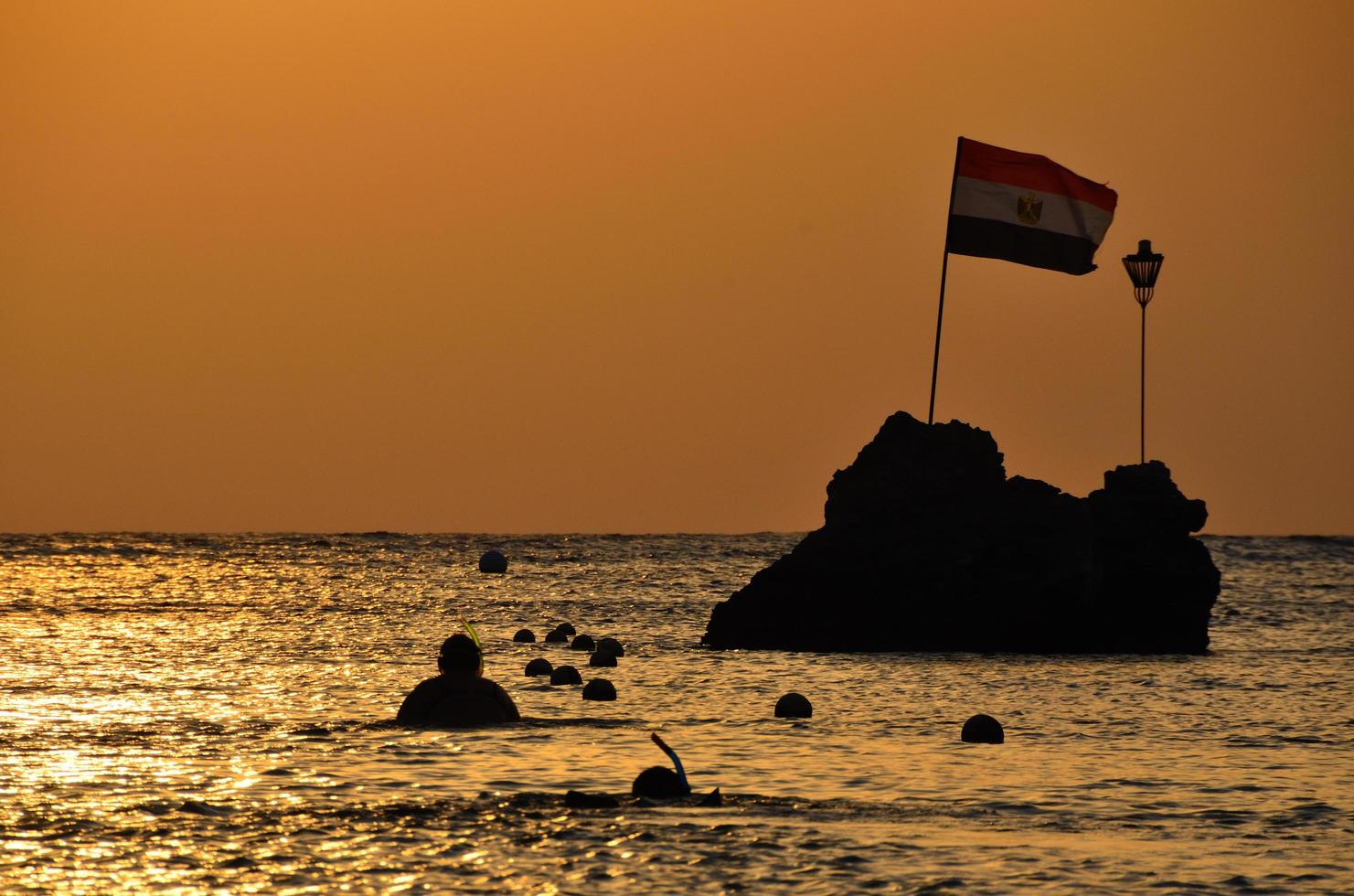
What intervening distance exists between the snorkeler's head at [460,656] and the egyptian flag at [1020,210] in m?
19.6

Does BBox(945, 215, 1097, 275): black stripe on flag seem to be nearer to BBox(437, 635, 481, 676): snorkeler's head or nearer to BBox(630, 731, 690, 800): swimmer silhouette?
BBox(437, 635, 481, 676): snorkeler's head

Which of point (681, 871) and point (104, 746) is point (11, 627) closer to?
point (104, 746)

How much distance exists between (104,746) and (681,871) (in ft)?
34.7

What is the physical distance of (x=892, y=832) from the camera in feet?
59.3

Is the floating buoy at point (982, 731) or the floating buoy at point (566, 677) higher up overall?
the floating buoy at point (982, 731)

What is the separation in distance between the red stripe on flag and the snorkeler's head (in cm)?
2013

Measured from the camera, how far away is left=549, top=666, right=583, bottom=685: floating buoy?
34750 mm

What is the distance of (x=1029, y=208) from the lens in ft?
137

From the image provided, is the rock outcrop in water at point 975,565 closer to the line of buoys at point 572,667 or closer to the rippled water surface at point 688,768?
the rippled water surface at point 688,768

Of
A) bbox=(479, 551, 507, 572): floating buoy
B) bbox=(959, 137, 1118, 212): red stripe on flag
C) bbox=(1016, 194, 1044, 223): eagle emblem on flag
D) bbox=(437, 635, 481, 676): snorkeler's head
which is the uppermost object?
bbox=(959, 137, 1118, 212): red stripe on flag

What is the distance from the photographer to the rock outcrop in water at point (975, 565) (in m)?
42.2

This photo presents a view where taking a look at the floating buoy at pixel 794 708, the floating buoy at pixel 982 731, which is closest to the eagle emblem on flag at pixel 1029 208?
the floating buoy at pixel 794 708

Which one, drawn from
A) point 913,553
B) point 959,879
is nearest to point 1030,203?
point 913,553

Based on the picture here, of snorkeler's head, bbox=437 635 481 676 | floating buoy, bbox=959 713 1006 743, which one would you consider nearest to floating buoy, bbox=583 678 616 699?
snorkeler's head, bbox=437 635 481 676
